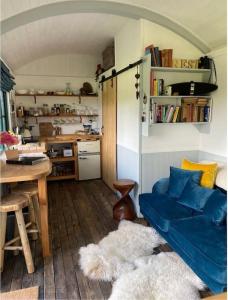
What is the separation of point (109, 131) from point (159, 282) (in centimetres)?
283

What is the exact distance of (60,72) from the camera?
4906 mm

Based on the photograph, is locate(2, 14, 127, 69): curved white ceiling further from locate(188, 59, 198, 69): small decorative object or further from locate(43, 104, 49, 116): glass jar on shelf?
locate(188, 59, 198, 69): small decorative object

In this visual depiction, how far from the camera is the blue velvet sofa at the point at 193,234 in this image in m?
1.66

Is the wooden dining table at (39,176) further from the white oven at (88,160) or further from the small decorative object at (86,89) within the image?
the small decorative object at (86,89)

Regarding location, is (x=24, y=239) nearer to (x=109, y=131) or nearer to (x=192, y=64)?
(x=109, y=131)

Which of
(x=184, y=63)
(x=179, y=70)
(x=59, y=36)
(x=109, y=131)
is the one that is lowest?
(x=109, y=131)

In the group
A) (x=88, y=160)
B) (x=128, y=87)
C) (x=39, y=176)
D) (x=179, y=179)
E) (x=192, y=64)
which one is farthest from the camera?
(x=88, y=160)

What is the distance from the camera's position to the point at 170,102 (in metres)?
3.00

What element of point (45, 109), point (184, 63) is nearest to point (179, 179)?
point (184, 63)

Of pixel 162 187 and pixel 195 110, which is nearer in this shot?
pixel 162 187

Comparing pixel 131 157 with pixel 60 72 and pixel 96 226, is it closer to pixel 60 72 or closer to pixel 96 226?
pixel 96 226

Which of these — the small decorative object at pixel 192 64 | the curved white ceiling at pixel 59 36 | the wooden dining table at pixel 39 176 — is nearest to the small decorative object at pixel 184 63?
the small decorative object at pixel 192 64

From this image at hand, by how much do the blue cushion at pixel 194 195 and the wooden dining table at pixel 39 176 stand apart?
1442 mm

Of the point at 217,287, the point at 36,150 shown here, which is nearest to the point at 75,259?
the point at 217,287
